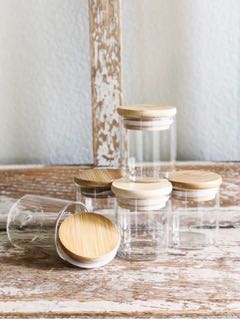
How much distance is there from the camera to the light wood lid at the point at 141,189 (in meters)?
0.81

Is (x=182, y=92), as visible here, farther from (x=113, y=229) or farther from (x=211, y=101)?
(x=113, y=229)

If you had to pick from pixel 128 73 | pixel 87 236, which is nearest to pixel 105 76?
pixel 128 73

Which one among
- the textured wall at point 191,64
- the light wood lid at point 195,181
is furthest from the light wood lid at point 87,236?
the textured wall at point 191,64

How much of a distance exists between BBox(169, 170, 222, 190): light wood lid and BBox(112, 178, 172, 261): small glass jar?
0.02 meters

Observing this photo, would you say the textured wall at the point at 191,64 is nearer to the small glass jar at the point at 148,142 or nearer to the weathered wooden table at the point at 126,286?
the small glass jar at the point at 148,142

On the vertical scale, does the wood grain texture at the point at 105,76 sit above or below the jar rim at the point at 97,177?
above

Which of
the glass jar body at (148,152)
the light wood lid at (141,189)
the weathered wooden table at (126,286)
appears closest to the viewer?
the weathered wooden table at (126,286)

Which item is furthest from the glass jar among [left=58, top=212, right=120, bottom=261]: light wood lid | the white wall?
the white wall

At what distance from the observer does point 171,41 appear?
1.00m

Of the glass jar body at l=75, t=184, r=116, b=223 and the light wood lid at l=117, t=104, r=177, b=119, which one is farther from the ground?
the light wood lid at l=117, t=104, r=177, b=119

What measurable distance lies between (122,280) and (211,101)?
1.27 ft

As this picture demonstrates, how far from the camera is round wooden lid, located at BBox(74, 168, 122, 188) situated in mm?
880

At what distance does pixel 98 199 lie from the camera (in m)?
1.00

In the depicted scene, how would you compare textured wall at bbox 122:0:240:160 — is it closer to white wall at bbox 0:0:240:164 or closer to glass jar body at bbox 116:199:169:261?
white wall at bbox 0:0:240:164
